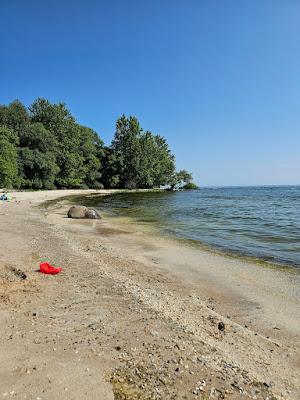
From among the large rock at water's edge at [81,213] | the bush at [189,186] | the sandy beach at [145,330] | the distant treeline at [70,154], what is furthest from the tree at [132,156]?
the sandy beach at [145,330]

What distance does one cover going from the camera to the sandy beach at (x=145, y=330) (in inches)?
179

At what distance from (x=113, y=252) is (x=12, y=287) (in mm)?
5593

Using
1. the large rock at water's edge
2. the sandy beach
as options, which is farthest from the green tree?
the sandy beach

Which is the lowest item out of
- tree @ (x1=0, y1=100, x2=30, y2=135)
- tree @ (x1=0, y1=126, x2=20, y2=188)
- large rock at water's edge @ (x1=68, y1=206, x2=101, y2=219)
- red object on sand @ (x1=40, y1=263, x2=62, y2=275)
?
red object on sand @ (x1=40, y1=263, x2=62, y2=275)

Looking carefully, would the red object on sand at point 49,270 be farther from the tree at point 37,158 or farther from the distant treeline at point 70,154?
the tree at point 37,158

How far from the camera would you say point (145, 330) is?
614cm

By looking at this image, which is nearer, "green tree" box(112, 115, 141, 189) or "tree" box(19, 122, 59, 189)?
"tree" box(19, 122, 59, 189)

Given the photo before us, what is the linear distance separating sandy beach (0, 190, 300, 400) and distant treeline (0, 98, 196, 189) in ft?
152

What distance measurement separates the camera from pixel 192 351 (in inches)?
215

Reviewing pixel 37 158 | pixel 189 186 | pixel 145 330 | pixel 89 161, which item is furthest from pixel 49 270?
pixel 189 186

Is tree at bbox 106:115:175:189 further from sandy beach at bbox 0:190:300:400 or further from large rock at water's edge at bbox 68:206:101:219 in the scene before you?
sandy beach at bbox 0:190:300:400

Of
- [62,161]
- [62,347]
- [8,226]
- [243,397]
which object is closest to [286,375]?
[243,397]

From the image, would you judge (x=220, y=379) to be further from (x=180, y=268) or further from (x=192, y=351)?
(x=180, y=268)

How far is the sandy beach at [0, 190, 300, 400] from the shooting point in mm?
4543
